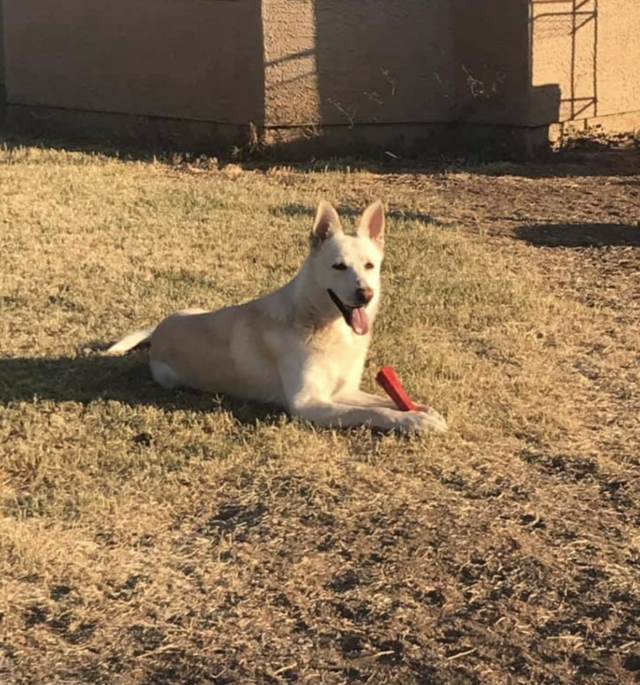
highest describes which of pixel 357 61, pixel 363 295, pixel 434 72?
pixel 357 61

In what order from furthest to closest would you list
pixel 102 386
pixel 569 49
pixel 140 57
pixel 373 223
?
pixel 140 57
pixel 569 49
pixel 102 386
pixel 373 223

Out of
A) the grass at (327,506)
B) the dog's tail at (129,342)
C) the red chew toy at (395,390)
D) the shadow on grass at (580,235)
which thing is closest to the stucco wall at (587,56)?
the shadow on grass at (580,235)

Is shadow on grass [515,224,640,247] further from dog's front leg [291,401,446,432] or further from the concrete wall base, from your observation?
dog's front leg [291,401,446,432]

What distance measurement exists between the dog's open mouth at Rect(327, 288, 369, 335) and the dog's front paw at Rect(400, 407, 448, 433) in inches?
17.2

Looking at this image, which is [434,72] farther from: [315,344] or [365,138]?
[315,344]

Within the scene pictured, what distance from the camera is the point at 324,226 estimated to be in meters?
5.29

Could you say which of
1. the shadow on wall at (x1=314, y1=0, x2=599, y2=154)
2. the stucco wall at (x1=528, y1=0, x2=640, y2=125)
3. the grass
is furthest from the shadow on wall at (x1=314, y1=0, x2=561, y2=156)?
the grass

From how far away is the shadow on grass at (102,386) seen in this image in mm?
5453

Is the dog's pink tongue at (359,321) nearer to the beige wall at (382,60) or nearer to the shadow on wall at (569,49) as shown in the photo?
the beige wall at (382,60)

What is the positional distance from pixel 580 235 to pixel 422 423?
4742 millimetres

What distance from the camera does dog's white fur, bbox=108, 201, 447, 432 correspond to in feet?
16.9

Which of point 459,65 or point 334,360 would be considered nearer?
point 334,360

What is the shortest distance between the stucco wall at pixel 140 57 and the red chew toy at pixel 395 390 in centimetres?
756

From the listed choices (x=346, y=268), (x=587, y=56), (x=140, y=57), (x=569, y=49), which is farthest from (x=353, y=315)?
(x=140, y=57)
